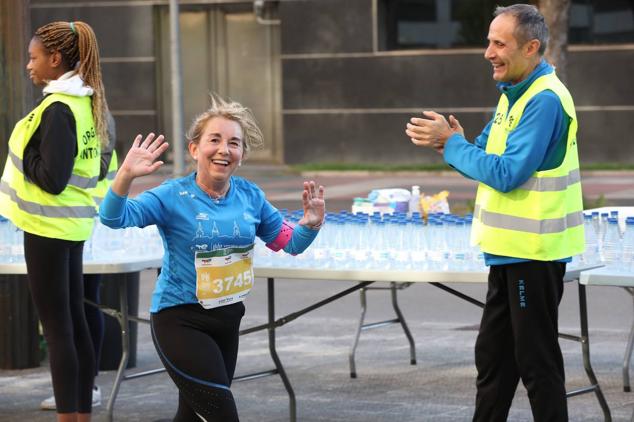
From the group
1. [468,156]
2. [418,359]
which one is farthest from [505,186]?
[418,359]

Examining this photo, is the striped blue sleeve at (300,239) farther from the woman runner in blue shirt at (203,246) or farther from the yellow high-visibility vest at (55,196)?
the yellow high-visibility vest at (55,196)

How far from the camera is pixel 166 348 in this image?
5.05m

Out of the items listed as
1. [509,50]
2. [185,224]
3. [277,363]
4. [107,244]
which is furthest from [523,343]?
[107,244]

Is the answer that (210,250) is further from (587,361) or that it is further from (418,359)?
(418,359)

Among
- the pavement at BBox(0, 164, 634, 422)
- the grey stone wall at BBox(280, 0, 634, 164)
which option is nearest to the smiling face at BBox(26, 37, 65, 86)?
the pavement at BBox(0, 164, 634, 422)

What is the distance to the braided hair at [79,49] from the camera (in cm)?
632

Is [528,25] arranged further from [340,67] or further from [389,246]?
[340,67]

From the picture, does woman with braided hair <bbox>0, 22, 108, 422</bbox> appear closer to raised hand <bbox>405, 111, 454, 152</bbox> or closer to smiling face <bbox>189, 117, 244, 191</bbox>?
smiling face <bbox>189, 117, 244, 191</bbox>

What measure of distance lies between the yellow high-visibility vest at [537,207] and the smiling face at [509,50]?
0.08 m

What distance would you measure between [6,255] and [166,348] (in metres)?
2.67

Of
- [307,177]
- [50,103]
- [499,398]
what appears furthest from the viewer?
[307,177]

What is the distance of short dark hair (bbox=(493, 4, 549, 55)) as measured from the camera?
530 centimetres

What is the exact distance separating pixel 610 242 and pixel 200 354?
263 cm

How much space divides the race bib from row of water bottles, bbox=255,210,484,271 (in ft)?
5.38
